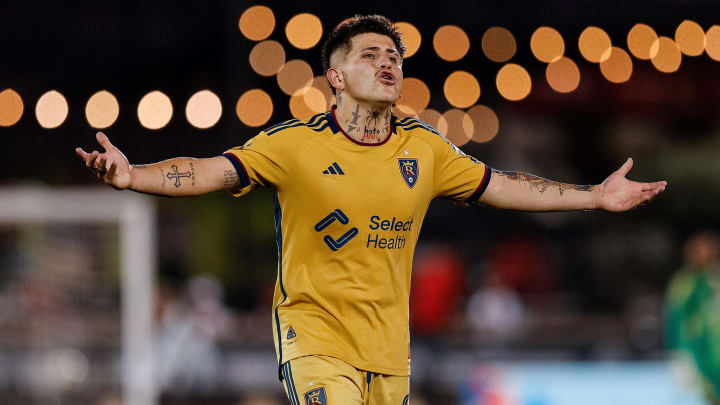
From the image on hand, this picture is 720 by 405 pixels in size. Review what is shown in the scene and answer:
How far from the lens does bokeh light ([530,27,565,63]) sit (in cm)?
1666

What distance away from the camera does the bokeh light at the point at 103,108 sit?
1956 cm

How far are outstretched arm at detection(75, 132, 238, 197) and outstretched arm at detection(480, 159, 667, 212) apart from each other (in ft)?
4.23

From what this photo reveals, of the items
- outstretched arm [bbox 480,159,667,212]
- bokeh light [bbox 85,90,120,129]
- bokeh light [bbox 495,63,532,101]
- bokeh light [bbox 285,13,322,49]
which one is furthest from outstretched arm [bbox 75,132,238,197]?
bokeh light [bbox 85,90,120,129]

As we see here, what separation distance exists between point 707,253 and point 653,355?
2417 mm

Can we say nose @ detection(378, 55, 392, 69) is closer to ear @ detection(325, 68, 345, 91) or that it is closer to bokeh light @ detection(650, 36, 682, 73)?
ear @ detection(325, 68, 345, 91)

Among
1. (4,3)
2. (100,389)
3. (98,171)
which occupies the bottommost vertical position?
(100,389)

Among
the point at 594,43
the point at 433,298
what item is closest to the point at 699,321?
the point at 433,298

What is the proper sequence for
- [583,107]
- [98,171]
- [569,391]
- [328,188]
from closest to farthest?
[98,171], [328,188], [569,391], [583,107]

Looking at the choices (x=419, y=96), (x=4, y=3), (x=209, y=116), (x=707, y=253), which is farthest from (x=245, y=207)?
(x=707, y=253)

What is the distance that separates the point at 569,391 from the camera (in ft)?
39.8

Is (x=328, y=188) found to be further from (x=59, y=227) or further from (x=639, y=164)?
(x=639, y=164)

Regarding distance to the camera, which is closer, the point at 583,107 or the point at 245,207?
the point at 245,207

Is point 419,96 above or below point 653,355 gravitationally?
above

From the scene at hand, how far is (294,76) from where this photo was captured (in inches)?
690
